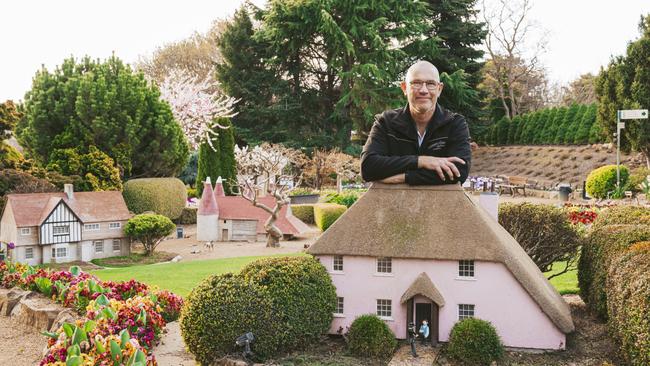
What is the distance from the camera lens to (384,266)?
9023 millimetres

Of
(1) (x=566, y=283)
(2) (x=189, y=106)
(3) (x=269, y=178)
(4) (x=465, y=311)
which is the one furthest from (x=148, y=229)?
(2) (x=189, y=106)

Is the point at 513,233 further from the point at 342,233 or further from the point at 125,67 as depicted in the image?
the point at 125,67

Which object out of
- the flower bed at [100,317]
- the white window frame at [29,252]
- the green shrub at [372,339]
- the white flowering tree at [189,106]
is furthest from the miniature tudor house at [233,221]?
the green shrub at [372,339]

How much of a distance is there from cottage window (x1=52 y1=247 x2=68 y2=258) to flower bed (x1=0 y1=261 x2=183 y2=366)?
535cm

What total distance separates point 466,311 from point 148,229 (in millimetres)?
15031

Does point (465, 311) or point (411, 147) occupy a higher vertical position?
point (411, 147)

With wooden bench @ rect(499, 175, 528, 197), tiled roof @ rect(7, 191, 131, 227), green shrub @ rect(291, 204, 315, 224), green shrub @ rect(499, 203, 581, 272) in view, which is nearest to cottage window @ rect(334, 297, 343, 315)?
green shrub @ rect(499, 203, 581, 272)

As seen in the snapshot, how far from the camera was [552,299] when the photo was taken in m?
8.91

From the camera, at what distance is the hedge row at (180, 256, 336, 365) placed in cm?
816

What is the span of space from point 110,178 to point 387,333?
19.4m

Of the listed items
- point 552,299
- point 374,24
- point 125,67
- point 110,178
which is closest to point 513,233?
point 552,299

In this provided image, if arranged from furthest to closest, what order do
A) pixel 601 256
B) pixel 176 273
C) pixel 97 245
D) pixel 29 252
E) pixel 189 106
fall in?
pixel 189 106, pixel 97 245, pixel 29 252, pixel 176 273, pixel 601 256

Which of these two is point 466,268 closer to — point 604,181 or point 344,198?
point 344,198

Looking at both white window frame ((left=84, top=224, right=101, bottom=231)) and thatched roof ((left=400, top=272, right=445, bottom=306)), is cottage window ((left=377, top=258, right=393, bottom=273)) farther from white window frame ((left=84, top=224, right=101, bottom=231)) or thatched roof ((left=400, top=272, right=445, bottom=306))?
white window frame ((left=84, top=224, right=101, bottom=231))
